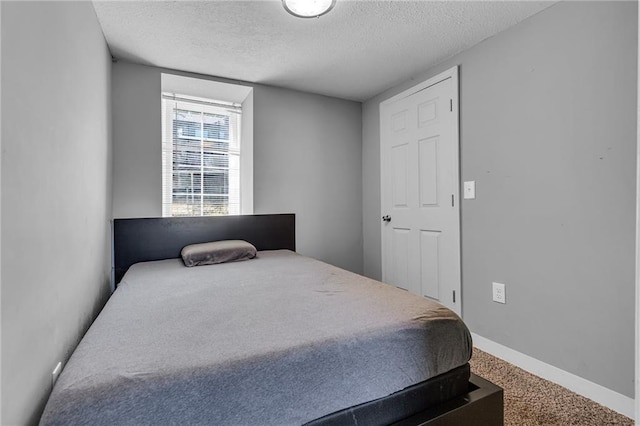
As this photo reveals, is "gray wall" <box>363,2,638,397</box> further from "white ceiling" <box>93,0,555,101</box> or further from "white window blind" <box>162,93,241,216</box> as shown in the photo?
"white window blind" <box>162,93,241,216</box>

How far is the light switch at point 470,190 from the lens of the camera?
2316 millimetres

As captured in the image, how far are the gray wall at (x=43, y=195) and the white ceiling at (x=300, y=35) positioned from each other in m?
0.49

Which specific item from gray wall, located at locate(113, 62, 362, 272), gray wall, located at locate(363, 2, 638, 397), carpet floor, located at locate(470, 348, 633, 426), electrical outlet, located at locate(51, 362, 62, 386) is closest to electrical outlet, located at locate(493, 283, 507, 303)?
gray wall, located at locate(363, 2, 638, 397)

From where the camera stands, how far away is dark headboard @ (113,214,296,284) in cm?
247

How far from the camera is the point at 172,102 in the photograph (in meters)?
2.98

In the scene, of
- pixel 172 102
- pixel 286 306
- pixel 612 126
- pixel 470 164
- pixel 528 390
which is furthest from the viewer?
pixel 172 102

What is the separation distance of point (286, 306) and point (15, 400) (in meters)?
0.78

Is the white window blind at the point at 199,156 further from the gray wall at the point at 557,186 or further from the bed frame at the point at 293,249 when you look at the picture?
the gray wall at the point at 557,186

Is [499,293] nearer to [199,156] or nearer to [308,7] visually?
[308,7]

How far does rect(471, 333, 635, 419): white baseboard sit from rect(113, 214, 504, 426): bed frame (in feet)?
3.01

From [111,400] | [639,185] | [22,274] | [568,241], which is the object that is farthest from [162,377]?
[568,241]

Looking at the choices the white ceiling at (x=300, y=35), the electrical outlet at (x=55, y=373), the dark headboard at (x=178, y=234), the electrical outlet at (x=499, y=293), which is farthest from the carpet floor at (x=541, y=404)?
the white ceiling at (x=300, y=35)

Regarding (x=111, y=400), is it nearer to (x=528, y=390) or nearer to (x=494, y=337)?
(x=528, y=390)

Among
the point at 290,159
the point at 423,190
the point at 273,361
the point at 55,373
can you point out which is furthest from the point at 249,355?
the point at 290,159
